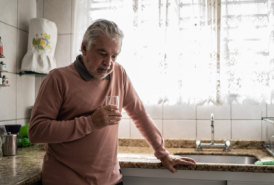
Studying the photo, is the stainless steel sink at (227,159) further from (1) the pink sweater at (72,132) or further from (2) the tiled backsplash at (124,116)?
(1) the pink sweater at (72,132)

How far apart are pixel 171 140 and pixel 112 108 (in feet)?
3.46

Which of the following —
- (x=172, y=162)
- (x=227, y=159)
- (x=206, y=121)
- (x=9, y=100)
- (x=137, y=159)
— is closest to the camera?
(x=172, y=162)

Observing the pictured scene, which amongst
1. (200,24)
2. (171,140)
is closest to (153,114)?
(171,140)

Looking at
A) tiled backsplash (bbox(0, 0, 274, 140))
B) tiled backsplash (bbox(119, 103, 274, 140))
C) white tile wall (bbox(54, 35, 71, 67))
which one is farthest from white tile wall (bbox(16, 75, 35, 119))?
tiled backsplash (bbox(119, 103, 274, 140))

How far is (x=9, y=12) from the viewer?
1.96 metres

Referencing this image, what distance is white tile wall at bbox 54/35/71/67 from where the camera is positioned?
225cm

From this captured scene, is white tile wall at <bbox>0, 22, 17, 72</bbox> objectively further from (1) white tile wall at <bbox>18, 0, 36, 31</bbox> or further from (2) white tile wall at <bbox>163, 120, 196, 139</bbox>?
(2) white tile wall at <bbox>163, 120, 196, 139</bbox>

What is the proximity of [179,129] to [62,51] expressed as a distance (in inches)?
48.3

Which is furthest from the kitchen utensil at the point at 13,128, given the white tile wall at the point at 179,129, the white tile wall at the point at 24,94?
the white tile wall at the point at 179,129

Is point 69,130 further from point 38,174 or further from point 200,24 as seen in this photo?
point 200,24

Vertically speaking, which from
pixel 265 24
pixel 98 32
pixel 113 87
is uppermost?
pixel 265 24

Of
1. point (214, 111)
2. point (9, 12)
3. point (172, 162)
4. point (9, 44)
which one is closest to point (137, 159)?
point (172, 162)

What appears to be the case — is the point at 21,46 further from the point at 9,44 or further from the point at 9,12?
the point at 9,12

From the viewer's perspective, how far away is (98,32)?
3.91 ft
